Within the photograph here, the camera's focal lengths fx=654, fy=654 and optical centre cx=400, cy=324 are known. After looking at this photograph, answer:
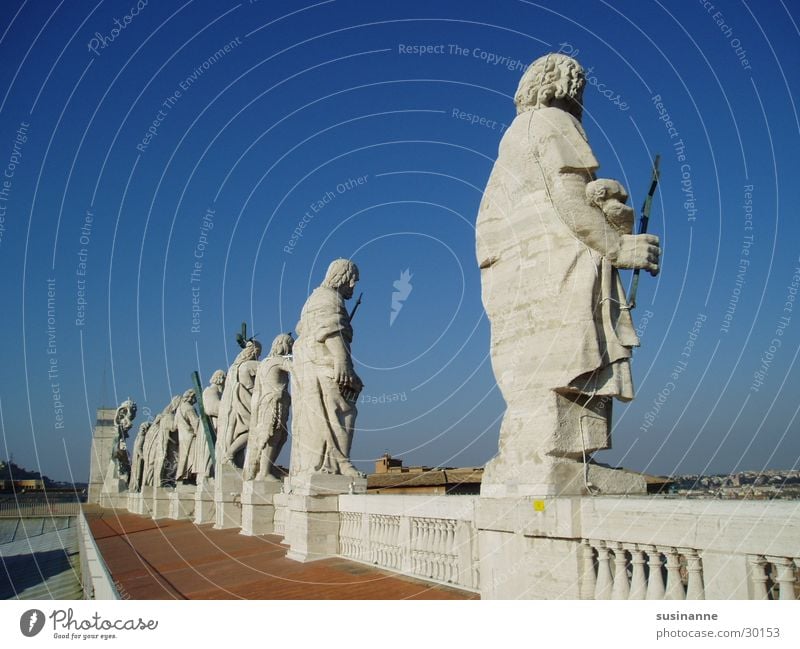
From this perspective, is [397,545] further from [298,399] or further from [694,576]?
[694,576]

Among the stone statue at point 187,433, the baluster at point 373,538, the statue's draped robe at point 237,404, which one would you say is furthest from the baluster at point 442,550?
the stone statue at point 187,433

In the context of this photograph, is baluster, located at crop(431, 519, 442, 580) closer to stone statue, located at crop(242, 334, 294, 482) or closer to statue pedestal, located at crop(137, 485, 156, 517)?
stone statue, located at crop(242, 334, 294, 482)

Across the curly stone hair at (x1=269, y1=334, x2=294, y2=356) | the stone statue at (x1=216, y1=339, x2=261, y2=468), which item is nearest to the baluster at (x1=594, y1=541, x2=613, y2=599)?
the curly stone hair at (x1=269, y1=334, x2=294, y2=356)

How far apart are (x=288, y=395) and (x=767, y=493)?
9.81 metres

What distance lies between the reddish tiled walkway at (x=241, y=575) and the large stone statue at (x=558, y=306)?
60.9 inches

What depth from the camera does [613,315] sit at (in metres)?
4.96

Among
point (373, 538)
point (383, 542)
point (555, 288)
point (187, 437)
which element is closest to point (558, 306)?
point (555, 288)

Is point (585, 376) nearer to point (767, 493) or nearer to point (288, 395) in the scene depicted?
point (767, 493)

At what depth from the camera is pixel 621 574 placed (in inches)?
157

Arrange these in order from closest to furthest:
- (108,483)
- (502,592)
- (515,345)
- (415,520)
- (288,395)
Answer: (502,592) → (515,345) → (415,520) → (288,395) → (108,483)

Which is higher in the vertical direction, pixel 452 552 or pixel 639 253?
pixel 639 253

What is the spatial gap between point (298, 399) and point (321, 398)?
505 millimetres
